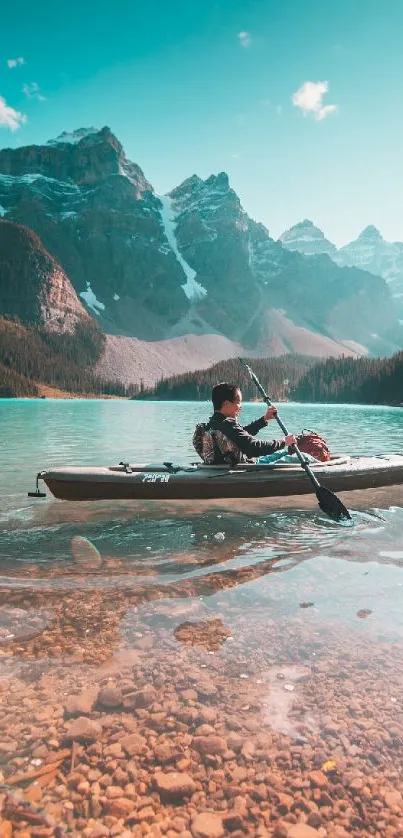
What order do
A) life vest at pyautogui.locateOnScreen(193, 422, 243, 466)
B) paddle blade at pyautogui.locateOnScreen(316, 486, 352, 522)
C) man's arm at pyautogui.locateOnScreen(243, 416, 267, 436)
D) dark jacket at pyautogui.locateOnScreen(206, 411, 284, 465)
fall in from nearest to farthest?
dark jacket at pyautogui.locateOnScreen(206, 411, 284, 465) → paddle blade at pyautogui.locateOnScreen(316, 486, 352, 522) → life vest at pyautogui.locateOnScreen(193, 422, 243, 466) → man's arm at pyautogui.locateOnScreen(243, 416, 267, 436)

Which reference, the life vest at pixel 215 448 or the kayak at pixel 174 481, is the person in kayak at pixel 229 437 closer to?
the life vest at pixel 215 448

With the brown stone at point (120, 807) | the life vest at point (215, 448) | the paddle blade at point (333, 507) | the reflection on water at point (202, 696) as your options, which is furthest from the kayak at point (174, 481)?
the brown stone at point (120, 807)

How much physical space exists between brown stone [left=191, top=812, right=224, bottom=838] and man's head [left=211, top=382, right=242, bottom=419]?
7.36 metres

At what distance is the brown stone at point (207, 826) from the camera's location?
2.78 metres

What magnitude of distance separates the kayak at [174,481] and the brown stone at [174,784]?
7.33 m

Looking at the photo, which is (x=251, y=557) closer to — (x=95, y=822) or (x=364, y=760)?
(x=364, y=760)

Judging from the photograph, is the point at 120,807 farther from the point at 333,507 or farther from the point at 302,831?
the point at 333,507

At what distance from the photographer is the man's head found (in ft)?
32.1

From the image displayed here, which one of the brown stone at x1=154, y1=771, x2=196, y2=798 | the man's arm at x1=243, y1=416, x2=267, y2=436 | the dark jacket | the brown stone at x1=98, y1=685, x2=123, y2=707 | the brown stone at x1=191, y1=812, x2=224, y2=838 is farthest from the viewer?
the man's arm at x1=243, y1=416, x2=267, y2=436

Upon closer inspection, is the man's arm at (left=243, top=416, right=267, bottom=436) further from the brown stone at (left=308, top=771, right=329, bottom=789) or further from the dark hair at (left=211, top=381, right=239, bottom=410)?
the brown stone at (left=308, top=771, right=329, bottom=789)

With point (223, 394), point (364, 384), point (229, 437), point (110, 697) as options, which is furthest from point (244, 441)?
point (364, 384)

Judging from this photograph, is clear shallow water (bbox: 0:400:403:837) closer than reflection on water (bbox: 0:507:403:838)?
No

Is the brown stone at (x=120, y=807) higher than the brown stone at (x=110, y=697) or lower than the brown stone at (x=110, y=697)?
lower

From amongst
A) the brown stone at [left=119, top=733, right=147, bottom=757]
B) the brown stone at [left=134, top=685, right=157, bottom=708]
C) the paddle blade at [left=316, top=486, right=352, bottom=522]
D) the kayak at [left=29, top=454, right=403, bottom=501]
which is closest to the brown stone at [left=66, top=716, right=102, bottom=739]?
the brown stone at [left=119, top=733, right=147, bottom=757]
